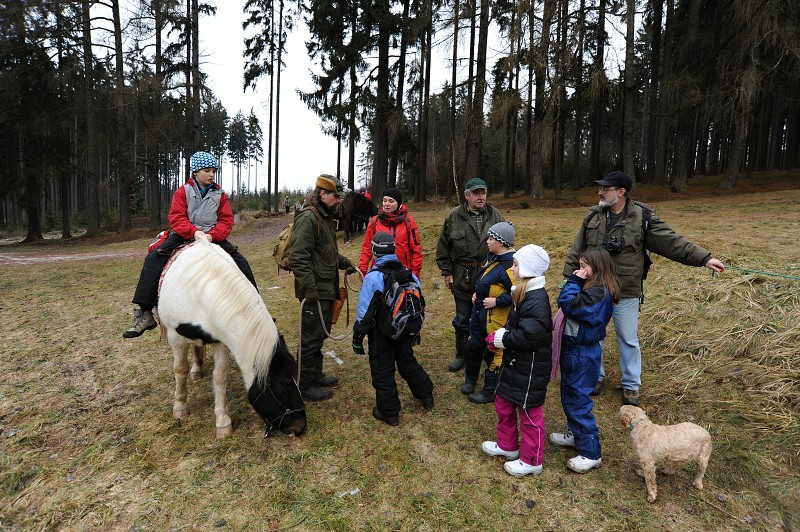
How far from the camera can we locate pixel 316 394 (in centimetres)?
369

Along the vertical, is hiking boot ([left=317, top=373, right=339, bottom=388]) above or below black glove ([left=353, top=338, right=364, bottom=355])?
below

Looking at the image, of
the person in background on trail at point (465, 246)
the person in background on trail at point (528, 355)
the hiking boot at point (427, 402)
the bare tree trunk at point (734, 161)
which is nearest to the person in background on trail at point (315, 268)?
the hiking boot at point (427, 402)

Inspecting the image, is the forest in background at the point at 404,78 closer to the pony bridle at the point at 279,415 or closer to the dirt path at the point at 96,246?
the dirt path at the point at 96,246

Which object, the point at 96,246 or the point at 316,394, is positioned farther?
the point at 96,246

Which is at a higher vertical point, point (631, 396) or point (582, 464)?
point (631, 396)

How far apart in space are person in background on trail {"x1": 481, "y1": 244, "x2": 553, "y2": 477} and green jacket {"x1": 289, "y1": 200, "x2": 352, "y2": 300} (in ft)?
5.25

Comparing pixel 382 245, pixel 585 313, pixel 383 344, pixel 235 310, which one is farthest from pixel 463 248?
pixel 235 310

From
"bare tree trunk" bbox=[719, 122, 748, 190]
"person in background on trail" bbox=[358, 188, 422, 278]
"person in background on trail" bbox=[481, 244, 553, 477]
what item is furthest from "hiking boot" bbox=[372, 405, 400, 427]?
"bare tree trunk" bbox=[719, 122, 748, 190]

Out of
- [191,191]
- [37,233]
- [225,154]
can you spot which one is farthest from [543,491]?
[225,154]

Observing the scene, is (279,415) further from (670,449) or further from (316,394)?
(670,449)

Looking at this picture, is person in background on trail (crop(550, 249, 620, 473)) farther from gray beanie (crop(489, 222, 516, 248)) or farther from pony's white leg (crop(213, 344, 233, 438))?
pony's white leg (crop(213, 344, 233, 438))

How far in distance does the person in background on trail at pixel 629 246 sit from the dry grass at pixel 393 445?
467mm

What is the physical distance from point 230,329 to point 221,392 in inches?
25.3

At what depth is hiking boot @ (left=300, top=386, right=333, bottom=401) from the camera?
3686mm
